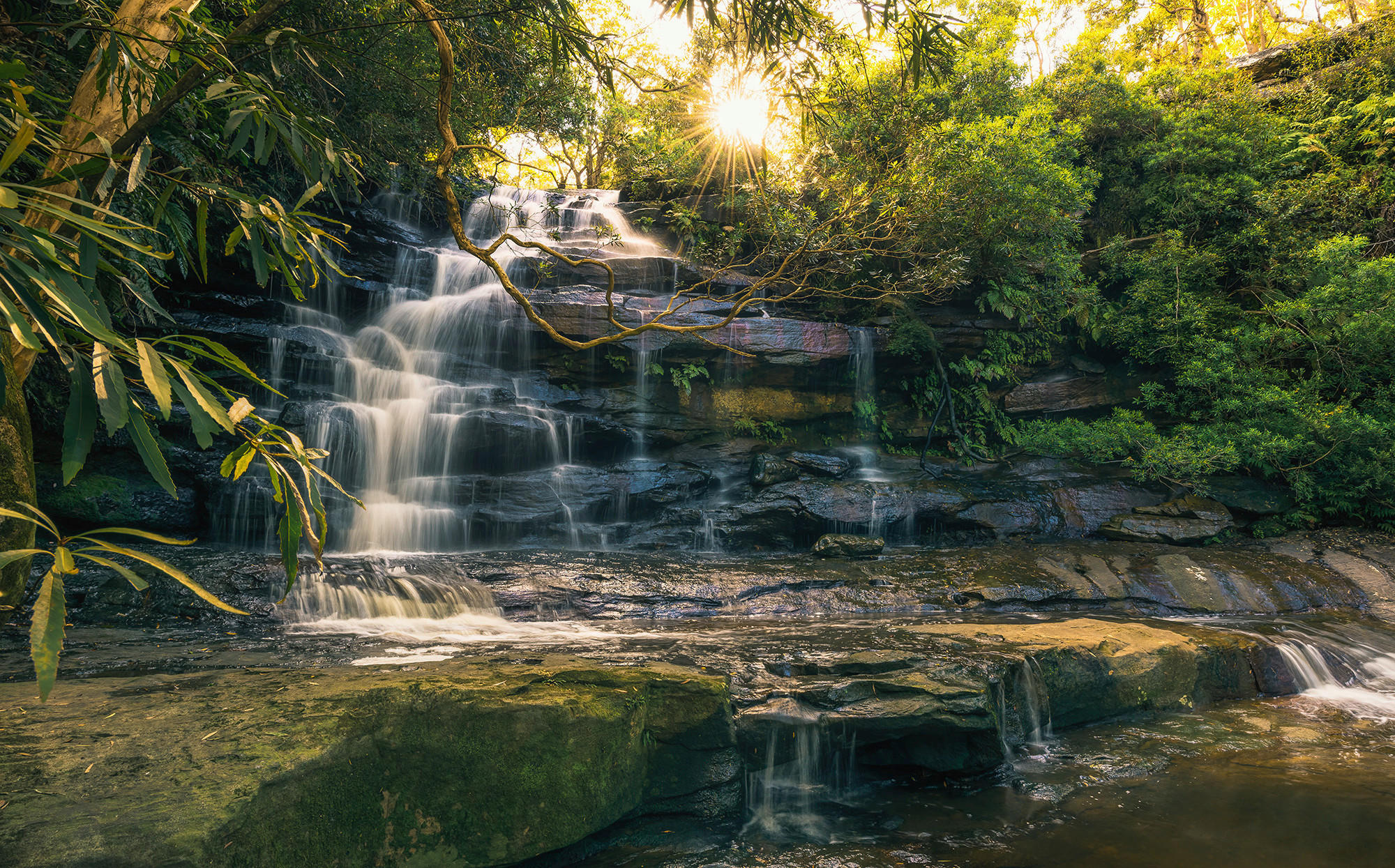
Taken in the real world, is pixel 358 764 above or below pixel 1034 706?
above

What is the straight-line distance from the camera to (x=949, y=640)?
5.24 m

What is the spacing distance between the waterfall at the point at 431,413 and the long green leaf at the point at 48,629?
6390 millimetres

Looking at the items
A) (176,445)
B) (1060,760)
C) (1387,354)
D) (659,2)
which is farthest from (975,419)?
(176,445)

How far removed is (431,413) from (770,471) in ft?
17.3

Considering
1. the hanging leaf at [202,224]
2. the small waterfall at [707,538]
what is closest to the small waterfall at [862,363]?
the small waterfall at [707,538]

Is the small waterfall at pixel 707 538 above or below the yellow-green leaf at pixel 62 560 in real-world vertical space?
below

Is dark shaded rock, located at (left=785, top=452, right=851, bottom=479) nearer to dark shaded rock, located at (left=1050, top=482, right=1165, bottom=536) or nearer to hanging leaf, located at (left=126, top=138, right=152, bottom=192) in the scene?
dark shaded rock, located at (left=1050, top=482, right=1165, bottom=536)

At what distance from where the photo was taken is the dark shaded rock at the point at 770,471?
10164 mm

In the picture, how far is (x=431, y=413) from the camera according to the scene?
9820 millimetres

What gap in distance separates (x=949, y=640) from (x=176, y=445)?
896cm

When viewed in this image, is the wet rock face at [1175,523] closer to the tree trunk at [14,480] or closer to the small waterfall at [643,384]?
the small waterfall at [643,384]

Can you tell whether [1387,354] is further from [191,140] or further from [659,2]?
[191,140]

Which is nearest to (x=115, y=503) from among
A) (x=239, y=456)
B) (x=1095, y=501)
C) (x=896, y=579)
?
(x=239, y=456)

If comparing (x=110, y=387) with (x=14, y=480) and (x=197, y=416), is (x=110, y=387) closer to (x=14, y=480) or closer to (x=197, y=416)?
(x=197, y=416)
